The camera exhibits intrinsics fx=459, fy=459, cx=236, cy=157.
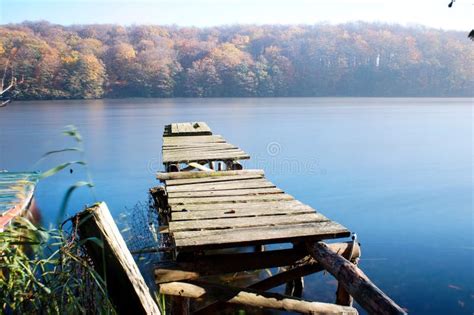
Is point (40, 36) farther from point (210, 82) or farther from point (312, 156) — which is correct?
point (312, 156)

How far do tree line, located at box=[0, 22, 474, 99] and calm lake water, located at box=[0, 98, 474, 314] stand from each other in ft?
129

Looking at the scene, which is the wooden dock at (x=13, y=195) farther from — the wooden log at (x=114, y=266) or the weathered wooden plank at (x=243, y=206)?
the wooden log at (x=114, y=266)

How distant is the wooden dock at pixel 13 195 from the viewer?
741 centimetres

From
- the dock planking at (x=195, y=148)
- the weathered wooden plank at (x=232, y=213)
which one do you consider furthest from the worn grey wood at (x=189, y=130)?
the weathered wooden plank at (x=232, y=213)

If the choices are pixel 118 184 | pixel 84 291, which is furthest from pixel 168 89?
pixel 84 291

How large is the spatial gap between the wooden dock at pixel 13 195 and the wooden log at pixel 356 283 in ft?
14.6

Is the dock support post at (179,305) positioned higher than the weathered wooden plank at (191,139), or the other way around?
the weathered wooden plank at (191,139)

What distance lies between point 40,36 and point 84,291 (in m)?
86.5

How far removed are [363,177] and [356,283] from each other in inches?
628

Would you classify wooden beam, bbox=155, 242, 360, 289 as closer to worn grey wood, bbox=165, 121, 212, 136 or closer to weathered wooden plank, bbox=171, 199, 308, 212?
weathered wooden plank, bbox=171, 199, 308, 212

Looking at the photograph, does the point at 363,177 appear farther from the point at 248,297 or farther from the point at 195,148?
the point at 248,297

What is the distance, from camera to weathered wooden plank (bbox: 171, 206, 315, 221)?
14.8 feet

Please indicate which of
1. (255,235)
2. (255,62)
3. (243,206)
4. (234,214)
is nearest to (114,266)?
(255,235)

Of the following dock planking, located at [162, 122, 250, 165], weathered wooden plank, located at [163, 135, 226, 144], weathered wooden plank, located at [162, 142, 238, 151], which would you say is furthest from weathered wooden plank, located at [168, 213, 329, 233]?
weathered wooden plank, located at [163, 135, 226, 144]
